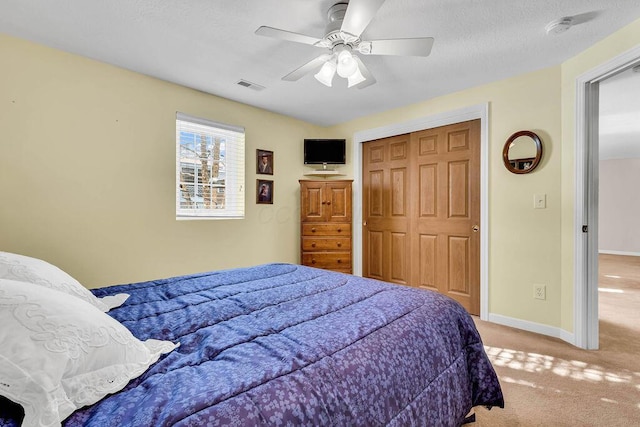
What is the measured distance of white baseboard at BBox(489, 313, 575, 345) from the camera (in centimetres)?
262

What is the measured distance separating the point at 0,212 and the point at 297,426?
8.88 ft

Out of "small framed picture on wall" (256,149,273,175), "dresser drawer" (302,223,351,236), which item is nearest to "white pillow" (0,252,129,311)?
"small framed picture on wall" (256,149,273,175)

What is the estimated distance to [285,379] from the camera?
0.80 meters

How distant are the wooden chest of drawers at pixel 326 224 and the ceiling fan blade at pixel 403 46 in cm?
209

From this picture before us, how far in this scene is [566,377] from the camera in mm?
2049

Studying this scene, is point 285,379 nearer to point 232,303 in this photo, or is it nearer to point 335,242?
point 232,303

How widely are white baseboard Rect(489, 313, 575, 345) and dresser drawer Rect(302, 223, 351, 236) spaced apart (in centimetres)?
183

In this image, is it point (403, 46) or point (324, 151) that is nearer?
point (403, 46)

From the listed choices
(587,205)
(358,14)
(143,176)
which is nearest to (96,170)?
(143,176)

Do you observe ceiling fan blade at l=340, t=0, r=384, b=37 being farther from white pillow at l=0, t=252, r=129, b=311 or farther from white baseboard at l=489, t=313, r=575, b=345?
white baseboard at l=489, t=313, r=575, b=345

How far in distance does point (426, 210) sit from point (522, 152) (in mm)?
1115

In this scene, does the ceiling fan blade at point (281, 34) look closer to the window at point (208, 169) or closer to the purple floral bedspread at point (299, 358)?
the purple floral bedspread at point (299, 358)

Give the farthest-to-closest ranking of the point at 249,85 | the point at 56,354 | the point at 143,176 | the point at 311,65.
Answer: the point at 249,85 < the point at 143,176 < the point at 311,65 < the point at 56,354

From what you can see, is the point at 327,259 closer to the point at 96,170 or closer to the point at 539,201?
the point at 539,201
